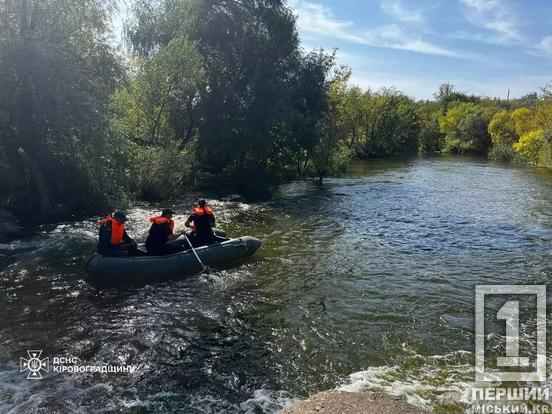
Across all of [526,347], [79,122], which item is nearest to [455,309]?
[526,347]

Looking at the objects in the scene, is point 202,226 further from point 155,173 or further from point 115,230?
point 155,173

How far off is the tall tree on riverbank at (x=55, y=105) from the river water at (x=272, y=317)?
187 centimetres

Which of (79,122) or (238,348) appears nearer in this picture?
(238,348)

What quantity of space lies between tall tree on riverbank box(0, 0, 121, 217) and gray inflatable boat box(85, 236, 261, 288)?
263 inches

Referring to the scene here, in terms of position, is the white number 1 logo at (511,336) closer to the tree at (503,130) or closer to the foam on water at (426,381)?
the foam on water at (426,381)

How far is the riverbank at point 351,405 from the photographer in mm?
5414

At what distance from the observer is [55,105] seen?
49.0 feet

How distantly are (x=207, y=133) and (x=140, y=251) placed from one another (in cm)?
1395

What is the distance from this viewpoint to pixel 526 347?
7.75 meters

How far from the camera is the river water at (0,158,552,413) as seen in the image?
640cm

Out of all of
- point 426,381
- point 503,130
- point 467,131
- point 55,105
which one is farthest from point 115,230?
point 467,131

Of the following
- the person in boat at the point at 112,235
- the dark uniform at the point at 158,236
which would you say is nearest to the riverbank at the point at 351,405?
the dark uniform at the point at 158,236

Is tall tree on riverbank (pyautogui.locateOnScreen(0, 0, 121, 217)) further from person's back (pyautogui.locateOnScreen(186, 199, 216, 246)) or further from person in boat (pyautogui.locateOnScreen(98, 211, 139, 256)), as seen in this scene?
person in boat (pyautogui.locateOnScreen(98, 211, 139, 256))

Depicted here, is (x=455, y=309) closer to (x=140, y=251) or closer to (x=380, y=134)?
(x=140, y=251)
